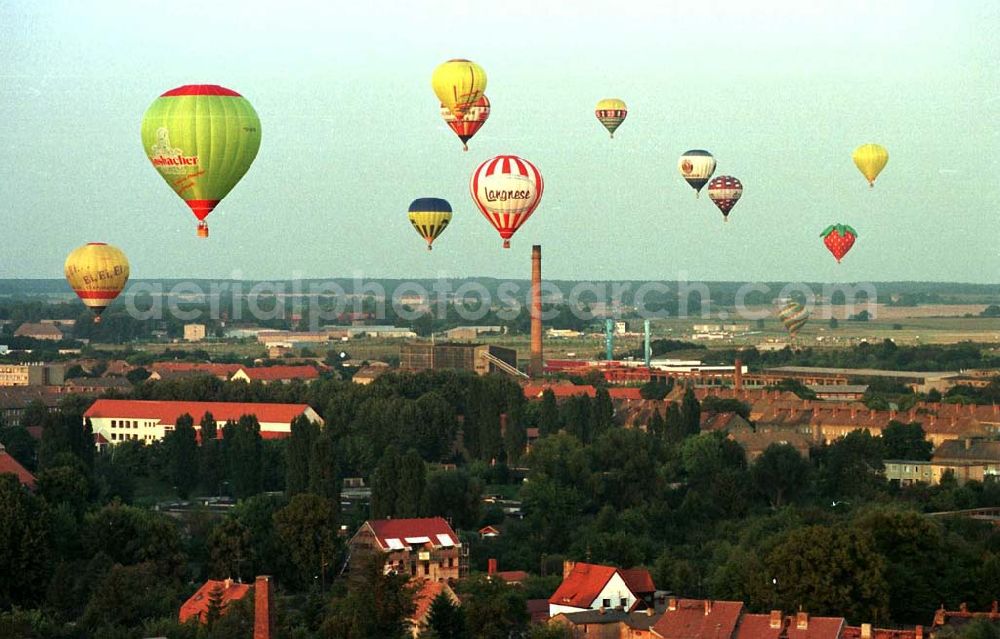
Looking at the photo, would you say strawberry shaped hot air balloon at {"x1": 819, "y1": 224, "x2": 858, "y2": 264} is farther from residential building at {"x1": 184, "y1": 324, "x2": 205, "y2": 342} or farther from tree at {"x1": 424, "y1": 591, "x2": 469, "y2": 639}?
residential building at {"x1": 184, "y1": 324, "x2": 205, "y2": 342}

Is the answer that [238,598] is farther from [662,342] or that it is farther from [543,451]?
[662,342]

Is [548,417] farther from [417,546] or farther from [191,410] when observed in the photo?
[417,546]

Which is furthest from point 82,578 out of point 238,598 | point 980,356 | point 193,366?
point 980,356

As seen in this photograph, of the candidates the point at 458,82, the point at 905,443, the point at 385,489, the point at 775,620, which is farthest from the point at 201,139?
the point at 905,443

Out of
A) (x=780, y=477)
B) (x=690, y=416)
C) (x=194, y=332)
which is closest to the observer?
(x=780, y=477)

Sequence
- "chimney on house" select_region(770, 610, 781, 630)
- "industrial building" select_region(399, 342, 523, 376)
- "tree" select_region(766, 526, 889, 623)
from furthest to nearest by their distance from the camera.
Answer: "industrial building" select_region(399, 342, 523, 376) → "tree" select_region(766, 526, 889, 623) → "chimney on house" select_region(770, 610, 781, 630)

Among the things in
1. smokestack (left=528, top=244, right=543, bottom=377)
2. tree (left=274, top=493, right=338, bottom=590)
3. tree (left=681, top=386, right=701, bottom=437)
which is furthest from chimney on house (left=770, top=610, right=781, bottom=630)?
smokestack (left=528, top=244, right=543, bottom=377)

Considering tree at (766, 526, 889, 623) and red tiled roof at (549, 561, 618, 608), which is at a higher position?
tree at (766, 526, 889, 623)
